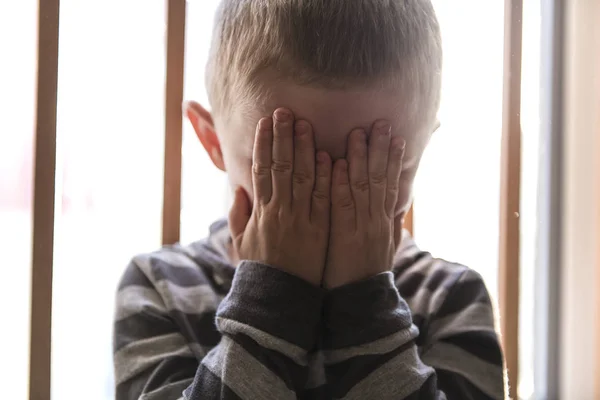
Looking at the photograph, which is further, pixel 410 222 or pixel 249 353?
pixel 410 222

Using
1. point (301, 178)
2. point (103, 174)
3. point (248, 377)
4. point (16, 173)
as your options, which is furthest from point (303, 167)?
point (16, 173)

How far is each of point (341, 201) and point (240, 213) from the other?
5.2 inches

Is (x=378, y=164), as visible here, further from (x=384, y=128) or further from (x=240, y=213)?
(x=240, y=213)

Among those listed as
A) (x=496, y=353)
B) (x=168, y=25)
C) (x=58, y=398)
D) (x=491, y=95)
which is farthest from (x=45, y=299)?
(x=491, y=95)

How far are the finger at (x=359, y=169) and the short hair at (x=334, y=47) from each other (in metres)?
0.05

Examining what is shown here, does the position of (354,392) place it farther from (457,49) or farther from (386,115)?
(457,49)

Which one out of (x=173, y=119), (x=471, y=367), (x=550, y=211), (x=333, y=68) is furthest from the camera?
(x=550, y=211)

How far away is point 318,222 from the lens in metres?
0.63

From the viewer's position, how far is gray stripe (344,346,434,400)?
0.59m

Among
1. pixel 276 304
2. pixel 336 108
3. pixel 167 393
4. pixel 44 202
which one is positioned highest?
pixel 336 108

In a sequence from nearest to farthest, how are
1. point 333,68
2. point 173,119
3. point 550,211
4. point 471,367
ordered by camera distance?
1. point 333,68
2. point 471,367
3. point 173,119
4. point 550,211

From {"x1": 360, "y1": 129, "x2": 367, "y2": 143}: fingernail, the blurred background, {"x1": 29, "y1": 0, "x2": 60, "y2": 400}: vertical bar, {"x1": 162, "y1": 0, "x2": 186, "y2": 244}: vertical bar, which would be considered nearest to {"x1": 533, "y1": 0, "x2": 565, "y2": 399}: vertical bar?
the blurred background

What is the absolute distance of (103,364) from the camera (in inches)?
36.6

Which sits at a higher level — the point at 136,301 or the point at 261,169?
the point at 261,169
